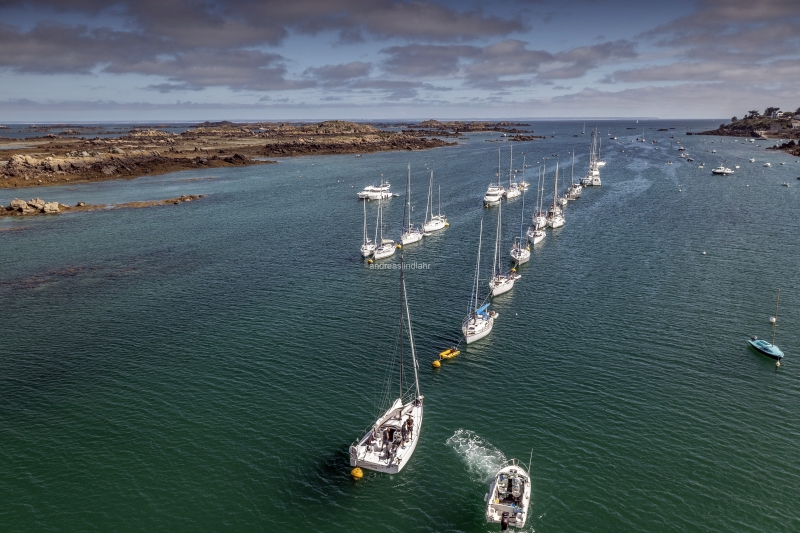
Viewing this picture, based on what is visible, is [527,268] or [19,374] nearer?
[19,374]

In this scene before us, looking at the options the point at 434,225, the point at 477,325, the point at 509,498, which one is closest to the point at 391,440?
the point at 509,498

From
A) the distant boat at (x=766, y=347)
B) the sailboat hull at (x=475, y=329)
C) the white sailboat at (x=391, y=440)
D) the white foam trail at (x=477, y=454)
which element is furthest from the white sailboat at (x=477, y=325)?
the distant boat at (x=766, y=347)

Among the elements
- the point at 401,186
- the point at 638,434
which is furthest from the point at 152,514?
the point at 401,186

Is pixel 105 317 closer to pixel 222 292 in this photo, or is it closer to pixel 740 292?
pixel 222 292

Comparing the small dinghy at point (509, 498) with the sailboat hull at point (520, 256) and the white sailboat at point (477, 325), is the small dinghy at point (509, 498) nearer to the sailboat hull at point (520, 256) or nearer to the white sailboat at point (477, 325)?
the white sailboat at point (477, 325)

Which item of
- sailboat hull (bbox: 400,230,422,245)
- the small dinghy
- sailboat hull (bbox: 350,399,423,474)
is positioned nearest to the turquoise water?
sailboat hull (bbox: 350,399,423,474)

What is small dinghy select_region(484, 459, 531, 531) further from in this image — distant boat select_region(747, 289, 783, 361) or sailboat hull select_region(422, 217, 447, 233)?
sailboat hull select_region(422, 217, 447, 233)
